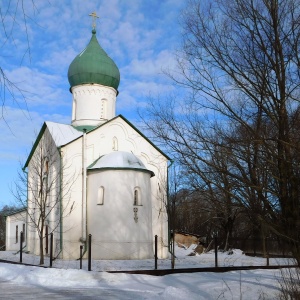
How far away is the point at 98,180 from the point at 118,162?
127 cm

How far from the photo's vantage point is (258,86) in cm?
688

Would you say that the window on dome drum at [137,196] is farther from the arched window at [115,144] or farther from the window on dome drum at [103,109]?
the window on dome drum at [103,109]

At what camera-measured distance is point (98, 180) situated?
20.2 metres

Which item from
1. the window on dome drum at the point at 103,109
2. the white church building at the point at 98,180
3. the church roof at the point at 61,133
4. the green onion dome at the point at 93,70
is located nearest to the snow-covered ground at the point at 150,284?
the white church building at the point at 98,180

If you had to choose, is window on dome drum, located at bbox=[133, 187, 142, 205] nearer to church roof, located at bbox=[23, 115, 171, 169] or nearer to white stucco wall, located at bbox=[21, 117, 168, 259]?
white stucco wall, located at bbox=[21, 117, 168, 259]

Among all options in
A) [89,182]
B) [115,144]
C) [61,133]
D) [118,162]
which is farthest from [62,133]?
[118,162]

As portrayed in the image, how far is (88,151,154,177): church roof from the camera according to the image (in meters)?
20.0

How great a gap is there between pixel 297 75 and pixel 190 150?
6.66 feet

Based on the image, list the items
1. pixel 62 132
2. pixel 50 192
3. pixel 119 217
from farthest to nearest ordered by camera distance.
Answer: pixel 62 132 → pixel 50 192 → pixel 119 217

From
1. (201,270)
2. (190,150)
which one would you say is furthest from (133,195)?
(190,150)

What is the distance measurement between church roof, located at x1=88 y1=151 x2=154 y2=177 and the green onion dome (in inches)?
205

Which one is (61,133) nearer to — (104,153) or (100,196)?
(104,153)

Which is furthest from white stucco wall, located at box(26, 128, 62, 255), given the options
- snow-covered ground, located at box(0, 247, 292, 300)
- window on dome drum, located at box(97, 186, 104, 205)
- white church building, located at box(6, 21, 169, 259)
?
snow-covered ground, located at box(0, 247, 292, 300)

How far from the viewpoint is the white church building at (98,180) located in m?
19.4
